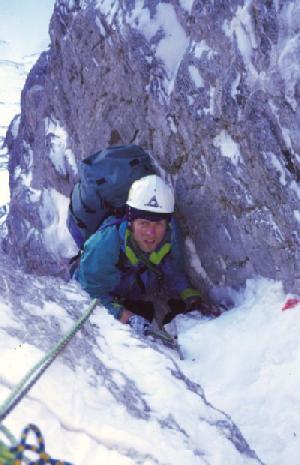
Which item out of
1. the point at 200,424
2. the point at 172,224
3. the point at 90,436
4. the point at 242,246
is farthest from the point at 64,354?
the point at 172,224

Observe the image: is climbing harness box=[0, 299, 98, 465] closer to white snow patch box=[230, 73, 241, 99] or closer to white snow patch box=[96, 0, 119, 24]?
white snow patch box=[230, 73, 241, 99]

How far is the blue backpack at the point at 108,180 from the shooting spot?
5.33 meters

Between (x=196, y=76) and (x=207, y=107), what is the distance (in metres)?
0.33

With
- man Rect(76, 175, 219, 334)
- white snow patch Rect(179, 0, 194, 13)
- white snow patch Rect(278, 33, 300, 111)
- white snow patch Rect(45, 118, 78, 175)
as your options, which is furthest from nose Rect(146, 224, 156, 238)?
white snow patch Rect(45, 118, 78, 175)

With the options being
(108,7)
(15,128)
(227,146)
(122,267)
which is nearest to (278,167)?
(227,146)

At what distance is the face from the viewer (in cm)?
454

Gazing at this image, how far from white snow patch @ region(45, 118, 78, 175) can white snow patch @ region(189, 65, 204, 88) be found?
12.2 feet

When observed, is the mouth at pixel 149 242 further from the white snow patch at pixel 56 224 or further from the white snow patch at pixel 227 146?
the white snow patch at pixel 56 224

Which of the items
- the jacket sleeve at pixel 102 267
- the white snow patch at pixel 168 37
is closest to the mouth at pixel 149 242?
the jacket sleeve at pixel 102 267

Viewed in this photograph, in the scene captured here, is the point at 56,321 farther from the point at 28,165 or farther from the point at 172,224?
the point at 28,165

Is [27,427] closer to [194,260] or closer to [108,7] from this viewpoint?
[194,260]

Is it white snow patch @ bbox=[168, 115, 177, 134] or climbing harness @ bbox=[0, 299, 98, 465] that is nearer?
climbing harness @ bbox=[0, 299, 98, 465]

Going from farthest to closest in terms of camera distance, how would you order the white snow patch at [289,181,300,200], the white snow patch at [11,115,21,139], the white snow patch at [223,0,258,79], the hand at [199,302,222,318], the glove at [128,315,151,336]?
1. the white snow patch at [11,115,21,139]
2. the hand at [199,302,222,318]
3. the glove at [128,315,151,336]
4. the white snow patch at [223,0,258,79]
5. the white snow patch at [289,181,300,200]

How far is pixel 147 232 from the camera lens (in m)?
4.54
